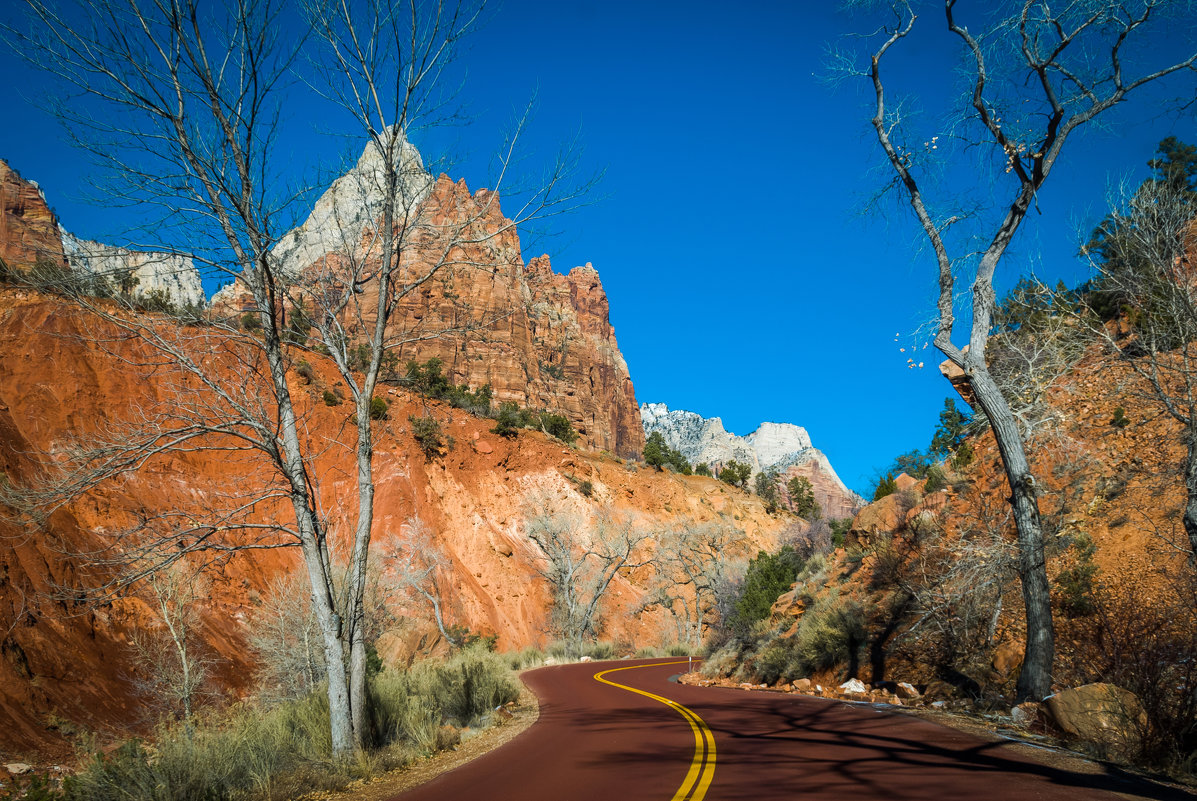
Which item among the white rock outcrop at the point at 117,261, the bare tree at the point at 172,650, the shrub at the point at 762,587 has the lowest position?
the bare tree at the point at 172,650

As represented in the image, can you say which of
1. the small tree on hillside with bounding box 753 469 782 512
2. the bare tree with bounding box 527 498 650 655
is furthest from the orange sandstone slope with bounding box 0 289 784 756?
the small tree on hillside with bounding box 753 469 782 512

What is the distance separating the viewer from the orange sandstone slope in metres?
14.8

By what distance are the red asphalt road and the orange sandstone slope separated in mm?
4986

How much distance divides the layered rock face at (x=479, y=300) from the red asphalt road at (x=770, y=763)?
6046 mm

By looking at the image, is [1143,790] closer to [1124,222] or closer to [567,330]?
[1124,222]

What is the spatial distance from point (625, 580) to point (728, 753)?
145ft

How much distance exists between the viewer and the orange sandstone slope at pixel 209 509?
48.6 feet

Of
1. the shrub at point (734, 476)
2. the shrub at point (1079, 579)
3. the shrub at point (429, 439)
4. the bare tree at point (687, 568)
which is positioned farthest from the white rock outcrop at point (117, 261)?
the shrub at point (734, 476)

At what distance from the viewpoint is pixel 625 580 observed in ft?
167

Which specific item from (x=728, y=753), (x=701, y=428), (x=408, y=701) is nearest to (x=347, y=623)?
(x=408, y=701)

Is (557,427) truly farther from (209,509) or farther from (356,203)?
(209,509)

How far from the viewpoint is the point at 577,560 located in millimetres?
47906

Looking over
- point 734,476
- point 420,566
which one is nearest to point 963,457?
point 420,566

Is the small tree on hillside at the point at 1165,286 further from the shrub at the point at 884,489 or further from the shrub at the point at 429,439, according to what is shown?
the shrub at the point at 429,439
